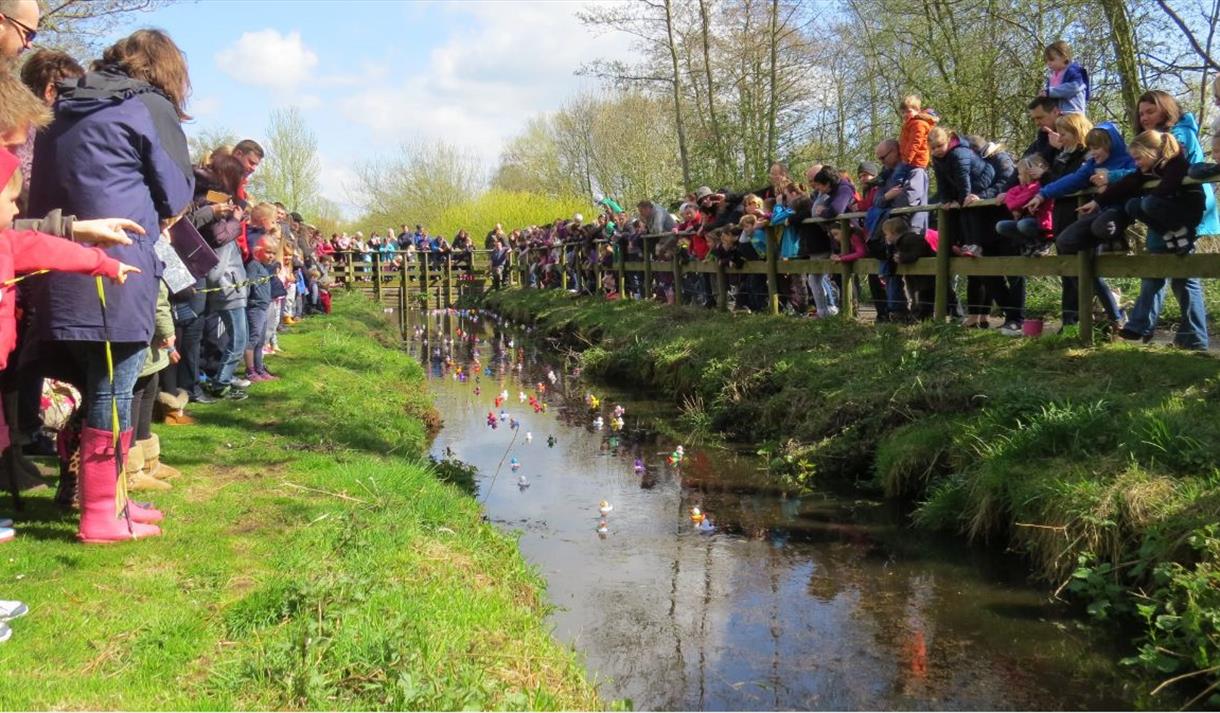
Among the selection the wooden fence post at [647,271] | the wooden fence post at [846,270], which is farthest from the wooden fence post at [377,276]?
the wooden fence post at [846,270]

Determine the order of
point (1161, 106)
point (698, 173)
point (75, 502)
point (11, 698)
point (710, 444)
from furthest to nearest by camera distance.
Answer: point (698, 173)
point (710, 444)
point (1161, 106)
point (75, 502)
point (11, 698)

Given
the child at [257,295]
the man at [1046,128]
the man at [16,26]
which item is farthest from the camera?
the child at [257,295]

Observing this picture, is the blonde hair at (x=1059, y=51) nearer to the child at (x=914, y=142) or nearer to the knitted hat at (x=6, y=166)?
the child at (x=914, y=142)

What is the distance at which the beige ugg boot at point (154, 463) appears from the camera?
5.49 meters

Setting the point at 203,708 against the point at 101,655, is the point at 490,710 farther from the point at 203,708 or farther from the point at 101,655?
the point at 101,655

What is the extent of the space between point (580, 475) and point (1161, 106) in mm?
4935

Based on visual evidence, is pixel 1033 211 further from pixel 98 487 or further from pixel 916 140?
pixel 98 487

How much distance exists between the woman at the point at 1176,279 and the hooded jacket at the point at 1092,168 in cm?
19

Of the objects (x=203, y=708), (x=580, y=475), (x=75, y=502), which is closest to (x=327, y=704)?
(x=203, y=708)

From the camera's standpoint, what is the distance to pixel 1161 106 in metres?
7.05

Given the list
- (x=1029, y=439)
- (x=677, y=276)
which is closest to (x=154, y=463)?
(x=1029, y=439)

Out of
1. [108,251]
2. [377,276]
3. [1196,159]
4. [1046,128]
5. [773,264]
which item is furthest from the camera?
[377,276]

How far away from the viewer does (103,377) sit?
4.41 metres

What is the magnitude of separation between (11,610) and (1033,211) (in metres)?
7.33
